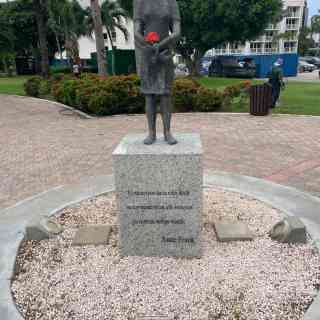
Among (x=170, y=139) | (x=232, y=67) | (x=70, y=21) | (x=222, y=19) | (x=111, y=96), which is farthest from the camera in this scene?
(x=232, y=67)

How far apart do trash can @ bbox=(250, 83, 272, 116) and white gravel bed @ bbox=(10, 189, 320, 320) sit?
7.77 meters

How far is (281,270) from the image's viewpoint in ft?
11.3

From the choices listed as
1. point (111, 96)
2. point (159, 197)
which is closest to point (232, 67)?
point (111, 96)

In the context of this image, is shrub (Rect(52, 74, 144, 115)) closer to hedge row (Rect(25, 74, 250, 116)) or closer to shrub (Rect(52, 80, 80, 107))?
hedge row (Rect(25, 74, 250, 116))

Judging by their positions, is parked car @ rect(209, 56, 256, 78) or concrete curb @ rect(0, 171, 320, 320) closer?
concrete curb @ rect(0, 171, 320, 320)

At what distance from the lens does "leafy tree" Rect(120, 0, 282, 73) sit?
24.7 m

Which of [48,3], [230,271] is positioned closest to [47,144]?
[230,271]

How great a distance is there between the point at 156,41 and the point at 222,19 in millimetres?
24345

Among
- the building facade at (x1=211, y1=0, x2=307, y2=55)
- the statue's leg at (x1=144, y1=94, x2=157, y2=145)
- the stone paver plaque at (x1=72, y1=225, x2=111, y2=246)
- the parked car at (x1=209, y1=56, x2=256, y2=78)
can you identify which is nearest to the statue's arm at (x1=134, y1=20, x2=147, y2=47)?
the statue's leg at (x1=144, y1=94, x2=157, y2=145)

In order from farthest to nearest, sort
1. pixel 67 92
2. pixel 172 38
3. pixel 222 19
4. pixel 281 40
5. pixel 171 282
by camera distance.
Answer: pixel 281 40
pixel 222 19
pixel 67 92
pixel 172 38
pixel 171 282

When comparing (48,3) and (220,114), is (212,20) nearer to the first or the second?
(48,3)

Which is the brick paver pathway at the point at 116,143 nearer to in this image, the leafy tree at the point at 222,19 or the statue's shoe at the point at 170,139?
the statue's shoe at the point at 170,139

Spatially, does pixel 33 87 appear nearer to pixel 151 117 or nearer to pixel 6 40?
pixel 151 117

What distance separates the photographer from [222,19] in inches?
1006
